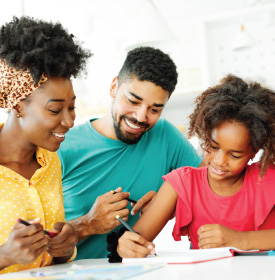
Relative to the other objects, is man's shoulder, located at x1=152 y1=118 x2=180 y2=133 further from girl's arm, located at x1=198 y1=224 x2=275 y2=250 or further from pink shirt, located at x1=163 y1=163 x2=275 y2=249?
girl's arm, located at x1=198 y1=224 x2=275 y2=250

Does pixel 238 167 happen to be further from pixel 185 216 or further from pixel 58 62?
pixel 58 62

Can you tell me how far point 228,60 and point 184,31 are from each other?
38 cm

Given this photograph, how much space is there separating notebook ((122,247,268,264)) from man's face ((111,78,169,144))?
0.60 meters

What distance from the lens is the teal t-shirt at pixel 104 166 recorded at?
165 cm

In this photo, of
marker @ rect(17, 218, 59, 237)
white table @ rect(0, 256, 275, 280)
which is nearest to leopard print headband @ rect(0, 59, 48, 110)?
marker @ rect(17, 218, 59, 237)

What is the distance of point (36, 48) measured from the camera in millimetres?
1167

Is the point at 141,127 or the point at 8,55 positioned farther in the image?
the point at 141,127

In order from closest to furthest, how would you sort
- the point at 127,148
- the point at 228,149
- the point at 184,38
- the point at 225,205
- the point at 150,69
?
the point at 228,149
the point at 225,205
the point at 150,69
the point at 127,148
the point at 184,38

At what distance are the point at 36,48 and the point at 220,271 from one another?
2.35 feet

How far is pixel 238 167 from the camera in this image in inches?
52.1

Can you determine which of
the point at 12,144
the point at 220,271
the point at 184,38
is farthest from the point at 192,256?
the point at 184,38

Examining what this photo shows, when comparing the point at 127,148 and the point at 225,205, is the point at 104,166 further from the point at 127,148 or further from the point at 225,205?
the point at 225,205

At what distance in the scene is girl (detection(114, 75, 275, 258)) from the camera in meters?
1.31

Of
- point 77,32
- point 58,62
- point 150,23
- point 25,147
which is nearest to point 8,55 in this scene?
point 58,62
